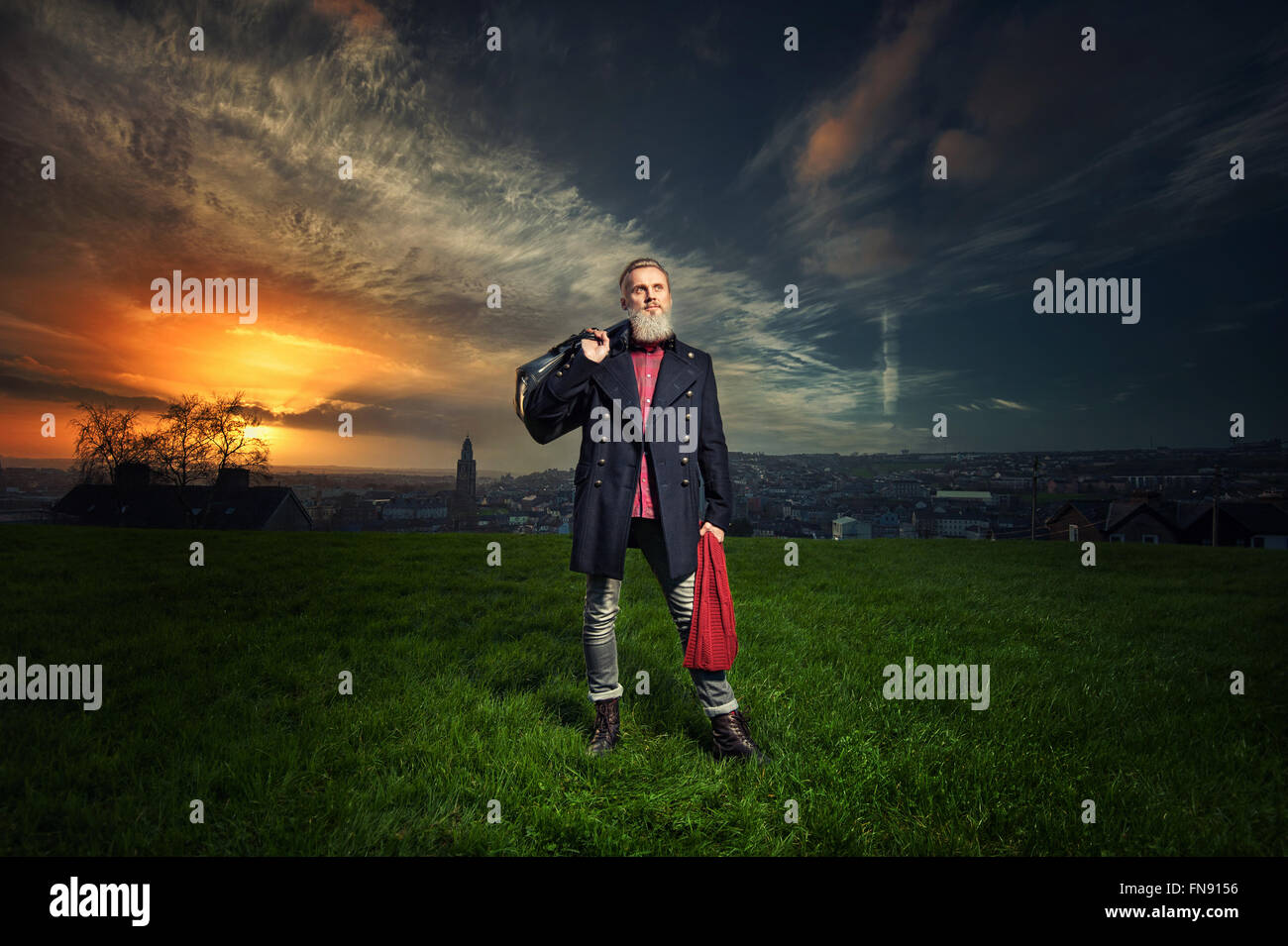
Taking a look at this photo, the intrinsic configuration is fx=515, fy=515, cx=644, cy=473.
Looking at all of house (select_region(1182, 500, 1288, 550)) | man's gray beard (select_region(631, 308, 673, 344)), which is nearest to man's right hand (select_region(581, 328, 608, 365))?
man's gray beard (select_region(631, 308, 673, 344))

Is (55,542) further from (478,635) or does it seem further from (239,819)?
(239,819)

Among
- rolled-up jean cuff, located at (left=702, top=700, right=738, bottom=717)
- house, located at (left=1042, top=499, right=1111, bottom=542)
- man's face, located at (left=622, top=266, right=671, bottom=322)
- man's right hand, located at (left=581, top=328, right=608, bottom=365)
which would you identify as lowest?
house, located at (left=1042, top=499, right=1111, bottom=542)

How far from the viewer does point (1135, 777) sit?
142 inches

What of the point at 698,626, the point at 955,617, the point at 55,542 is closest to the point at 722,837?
the point at 698,626

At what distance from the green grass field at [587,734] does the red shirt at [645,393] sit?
181 centimetres

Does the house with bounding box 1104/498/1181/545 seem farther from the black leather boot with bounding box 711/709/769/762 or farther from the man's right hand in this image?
the man's right hand

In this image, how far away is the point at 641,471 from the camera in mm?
3967

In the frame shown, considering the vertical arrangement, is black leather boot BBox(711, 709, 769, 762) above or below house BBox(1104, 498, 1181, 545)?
above

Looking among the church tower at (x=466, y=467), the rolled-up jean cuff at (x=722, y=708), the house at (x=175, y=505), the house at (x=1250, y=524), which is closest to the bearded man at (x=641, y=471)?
the rolled-up jean cuff at (x=722, y=708)

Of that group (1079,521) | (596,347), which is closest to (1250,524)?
(1079,521)

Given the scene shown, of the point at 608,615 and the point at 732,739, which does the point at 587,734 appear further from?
the point at 732,739

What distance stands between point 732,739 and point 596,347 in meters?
3.03

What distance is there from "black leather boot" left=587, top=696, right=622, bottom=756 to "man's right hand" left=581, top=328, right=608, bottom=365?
259 cm

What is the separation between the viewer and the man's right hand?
12.2 feet
